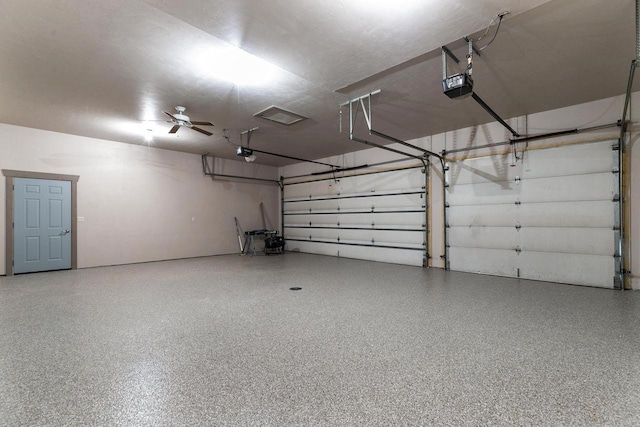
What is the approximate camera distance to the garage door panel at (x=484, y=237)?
5578mm

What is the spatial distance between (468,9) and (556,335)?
3.09 meters

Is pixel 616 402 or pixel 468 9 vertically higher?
pixel 468 9

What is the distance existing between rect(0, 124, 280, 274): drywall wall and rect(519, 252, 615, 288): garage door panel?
7759 millimetres

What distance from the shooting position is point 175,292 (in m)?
4.46

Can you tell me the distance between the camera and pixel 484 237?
19.3 ft

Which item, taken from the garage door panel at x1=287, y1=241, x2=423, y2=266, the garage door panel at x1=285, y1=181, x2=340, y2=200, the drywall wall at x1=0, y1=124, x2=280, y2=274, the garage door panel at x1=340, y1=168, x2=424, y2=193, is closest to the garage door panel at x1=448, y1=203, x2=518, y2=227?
the garage door panel at x1=340, y1=168, x2=424, y2=193

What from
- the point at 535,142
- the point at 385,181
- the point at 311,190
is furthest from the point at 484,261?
the point at 311,190

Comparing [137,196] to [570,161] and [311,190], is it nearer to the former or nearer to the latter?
[311,190]

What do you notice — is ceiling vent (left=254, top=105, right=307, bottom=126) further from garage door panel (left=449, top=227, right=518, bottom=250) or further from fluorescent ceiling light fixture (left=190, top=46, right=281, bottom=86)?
garage door panel (left=449, top=227, right=518, bottom=250)

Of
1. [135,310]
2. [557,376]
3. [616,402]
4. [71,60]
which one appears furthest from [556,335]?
[71,60]

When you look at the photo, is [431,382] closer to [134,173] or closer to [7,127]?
[134,173]

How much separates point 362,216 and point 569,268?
14.7 ft

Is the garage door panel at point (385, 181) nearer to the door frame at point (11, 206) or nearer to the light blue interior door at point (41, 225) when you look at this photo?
the door frame at point (11, 206)

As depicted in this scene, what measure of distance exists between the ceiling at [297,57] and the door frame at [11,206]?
110cm
